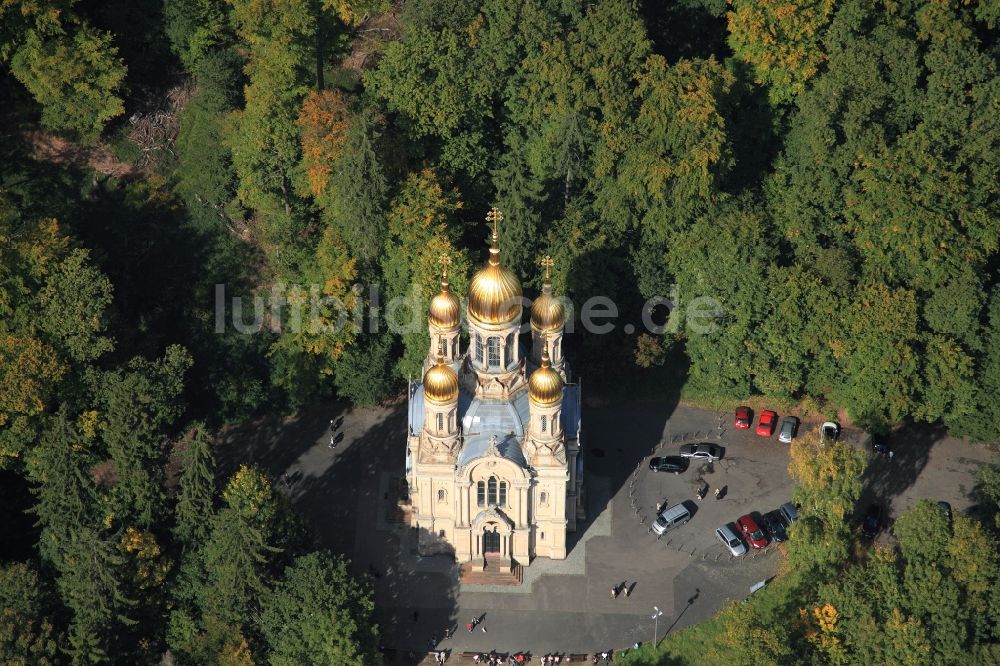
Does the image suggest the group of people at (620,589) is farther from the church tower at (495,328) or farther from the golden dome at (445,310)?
the golden dome at (445,310)

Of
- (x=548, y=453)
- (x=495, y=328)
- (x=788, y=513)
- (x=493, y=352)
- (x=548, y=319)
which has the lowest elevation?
(x=548, y=453)

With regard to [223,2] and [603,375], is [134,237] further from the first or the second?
[603,375]

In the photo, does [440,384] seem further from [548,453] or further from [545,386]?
[548,453]

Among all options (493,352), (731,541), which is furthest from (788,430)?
(493,352)

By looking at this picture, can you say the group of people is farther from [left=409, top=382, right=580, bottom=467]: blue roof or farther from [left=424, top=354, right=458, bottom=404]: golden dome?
[left=424, top=354, right=458, bottom=404]: golden dome

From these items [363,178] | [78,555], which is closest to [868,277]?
[363,178]
